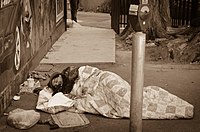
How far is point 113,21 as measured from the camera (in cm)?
1238

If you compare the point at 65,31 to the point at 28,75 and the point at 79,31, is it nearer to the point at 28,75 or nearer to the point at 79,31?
the point at 79,31

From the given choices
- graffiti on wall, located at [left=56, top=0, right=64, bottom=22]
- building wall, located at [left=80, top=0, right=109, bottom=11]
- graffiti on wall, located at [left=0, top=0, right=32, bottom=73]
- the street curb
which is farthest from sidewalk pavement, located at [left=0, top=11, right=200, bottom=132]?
building wall, located at [left=80, top=0, right=109, bottom=11]

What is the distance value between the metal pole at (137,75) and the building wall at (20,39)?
192cm

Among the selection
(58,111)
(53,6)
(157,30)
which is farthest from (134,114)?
(157,30)

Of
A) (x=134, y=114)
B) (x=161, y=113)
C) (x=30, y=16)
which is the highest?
(x=30, y=16)

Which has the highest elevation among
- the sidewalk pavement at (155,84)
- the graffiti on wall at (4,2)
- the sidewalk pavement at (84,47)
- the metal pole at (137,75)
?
the graffiti on wall at (4,2)

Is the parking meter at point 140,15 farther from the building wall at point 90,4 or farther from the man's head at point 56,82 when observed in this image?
the building wall at point 90,4

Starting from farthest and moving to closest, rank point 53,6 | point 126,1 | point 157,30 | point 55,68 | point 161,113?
point 126,1 < point 157,30 < point 53,6 < point 55,68 < point 161,113

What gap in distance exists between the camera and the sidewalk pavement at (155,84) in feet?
15.0

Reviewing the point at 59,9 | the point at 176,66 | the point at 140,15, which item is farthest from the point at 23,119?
the point at 59,9

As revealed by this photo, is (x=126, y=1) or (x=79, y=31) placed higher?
(x=126, y=1)

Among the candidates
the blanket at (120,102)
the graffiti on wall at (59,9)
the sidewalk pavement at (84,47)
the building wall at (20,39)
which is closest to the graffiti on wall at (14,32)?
the building wall at (20,39)

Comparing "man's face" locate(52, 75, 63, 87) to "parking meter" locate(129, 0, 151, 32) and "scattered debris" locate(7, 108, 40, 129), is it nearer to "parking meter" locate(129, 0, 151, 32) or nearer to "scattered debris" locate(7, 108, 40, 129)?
"scattered debris" locate(7, 108, 40, 129)

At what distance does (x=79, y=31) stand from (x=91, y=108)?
23.8ft
